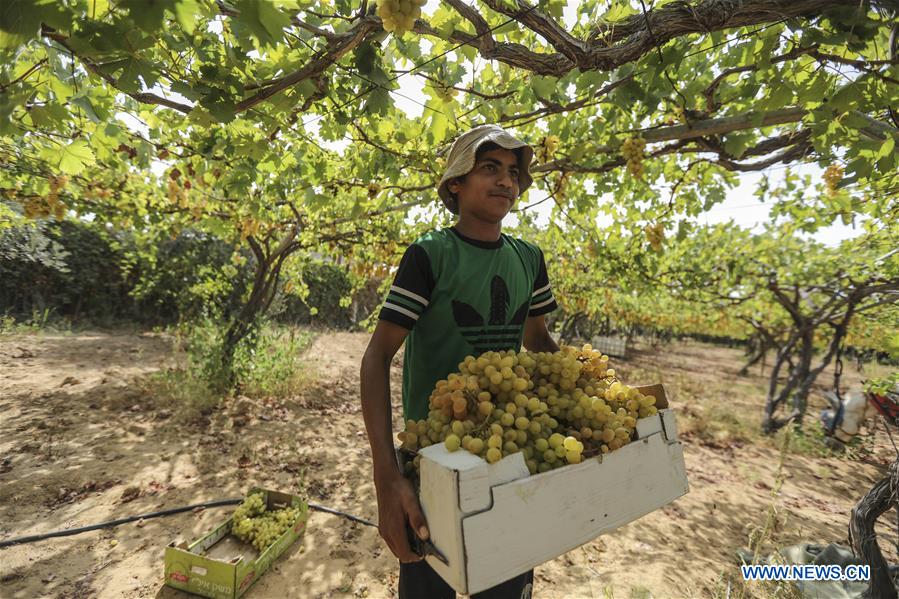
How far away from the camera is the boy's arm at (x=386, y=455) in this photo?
3.43 ft

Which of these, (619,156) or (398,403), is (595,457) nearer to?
(619,156)

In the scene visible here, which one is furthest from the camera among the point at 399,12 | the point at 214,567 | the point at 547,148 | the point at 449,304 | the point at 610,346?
the point at 610,346

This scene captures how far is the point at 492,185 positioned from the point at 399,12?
0.69 m

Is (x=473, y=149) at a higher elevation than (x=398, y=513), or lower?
higher

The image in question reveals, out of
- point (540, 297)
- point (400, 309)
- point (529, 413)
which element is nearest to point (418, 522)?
point (529, 413)

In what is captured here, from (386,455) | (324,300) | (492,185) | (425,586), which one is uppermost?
(492,185)

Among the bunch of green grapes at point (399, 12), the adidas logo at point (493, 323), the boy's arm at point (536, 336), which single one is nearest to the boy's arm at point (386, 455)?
the adidas logo at point (493, 323)

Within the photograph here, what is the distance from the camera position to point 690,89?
8.79ft

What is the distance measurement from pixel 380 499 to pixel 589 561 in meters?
3.28

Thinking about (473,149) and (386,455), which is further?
(473,149)

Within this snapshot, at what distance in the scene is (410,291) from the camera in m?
1.43

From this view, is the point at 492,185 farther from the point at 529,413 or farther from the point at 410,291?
the point at 529,413

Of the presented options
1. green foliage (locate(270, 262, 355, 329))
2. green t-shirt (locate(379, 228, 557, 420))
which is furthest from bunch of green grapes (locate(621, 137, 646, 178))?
green foliage (locate(270, 262, 355, 329))

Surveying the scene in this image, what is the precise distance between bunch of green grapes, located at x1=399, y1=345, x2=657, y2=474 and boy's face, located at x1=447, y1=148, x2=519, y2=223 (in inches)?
25.8
